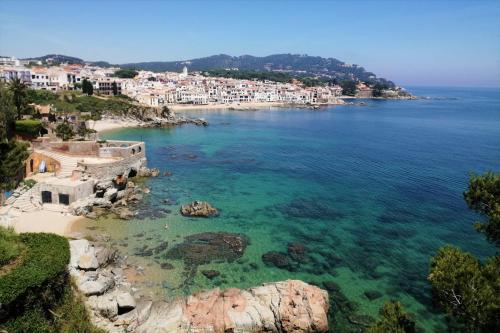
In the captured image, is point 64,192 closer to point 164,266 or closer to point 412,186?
point 164,266

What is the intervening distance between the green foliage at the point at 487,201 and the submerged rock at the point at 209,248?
513 inches

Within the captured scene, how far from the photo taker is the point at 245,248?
22.5m

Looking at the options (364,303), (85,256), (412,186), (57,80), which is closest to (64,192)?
(85,256)

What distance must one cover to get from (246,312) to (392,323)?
20.9 feet

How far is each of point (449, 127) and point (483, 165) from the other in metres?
44.1

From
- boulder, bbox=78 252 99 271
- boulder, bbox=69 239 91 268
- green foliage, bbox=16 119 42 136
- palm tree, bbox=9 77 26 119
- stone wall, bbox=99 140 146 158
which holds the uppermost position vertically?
palm tree, bbox=9 77 26 119

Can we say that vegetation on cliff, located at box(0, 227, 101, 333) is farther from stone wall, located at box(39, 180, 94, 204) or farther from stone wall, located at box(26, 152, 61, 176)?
stone wall, located at box(26, 152, 61, 176)

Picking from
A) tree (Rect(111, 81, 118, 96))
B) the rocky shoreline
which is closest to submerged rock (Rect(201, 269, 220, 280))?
the rocky shoreline

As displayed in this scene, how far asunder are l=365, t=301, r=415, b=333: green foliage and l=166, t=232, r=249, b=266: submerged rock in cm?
1112

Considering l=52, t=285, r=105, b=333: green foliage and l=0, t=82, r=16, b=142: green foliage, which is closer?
l=52, t=285, r=105, b=333: green foliage

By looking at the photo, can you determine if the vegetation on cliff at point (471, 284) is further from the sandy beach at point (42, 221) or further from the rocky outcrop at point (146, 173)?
the rocky outcrop at point (146, 173)

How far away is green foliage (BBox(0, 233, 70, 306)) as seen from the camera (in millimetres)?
11242

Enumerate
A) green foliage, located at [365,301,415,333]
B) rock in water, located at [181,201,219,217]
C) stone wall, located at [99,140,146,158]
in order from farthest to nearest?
stone wall, located at [99,140,146,158]
rock in water, located at [181,201,219,217]
green foliage, located at [365,301,415,333]

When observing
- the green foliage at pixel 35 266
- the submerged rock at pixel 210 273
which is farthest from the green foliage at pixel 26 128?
→ the submerged rock at pixel 210 273
